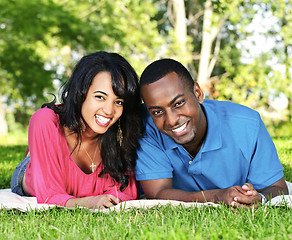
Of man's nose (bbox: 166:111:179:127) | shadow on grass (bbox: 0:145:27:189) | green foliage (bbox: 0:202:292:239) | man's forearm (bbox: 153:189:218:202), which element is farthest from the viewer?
shadow on grass (bbox: 0:145:27:189)

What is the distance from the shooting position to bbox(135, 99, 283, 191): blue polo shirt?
131 inches

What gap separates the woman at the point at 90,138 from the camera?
3383 millimetres

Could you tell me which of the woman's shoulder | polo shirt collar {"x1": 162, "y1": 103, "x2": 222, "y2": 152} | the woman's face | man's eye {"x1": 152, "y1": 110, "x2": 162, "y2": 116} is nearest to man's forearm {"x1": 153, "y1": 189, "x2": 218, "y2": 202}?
polo shirt collar {"x1": 162, "y1": 103, "x2": 222, "y2": 152}

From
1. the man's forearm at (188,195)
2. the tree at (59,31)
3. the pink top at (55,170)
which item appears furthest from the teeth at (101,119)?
the tree at (59,31)

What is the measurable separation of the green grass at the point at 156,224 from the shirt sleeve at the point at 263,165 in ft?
1.77

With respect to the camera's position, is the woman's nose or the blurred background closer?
the woman's nose

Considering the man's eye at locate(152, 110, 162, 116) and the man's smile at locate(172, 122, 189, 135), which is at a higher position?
the man's eye at locate(152, 110, 162, 116)

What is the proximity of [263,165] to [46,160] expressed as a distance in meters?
1.86

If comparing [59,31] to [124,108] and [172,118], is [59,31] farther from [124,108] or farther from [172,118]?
[172,118]

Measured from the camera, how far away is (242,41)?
19.2 m

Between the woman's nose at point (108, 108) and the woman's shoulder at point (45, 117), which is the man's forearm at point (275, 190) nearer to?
the woman's nose at point (108, 108)

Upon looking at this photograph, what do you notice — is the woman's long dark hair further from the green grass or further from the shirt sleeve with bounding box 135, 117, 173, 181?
the green grass

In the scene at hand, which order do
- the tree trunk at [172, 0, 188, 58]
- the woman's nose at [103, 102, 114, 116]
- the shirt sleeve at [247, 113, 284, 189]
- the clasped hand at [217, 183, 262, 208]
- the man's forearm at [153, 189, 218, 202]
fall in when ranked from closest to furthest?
the clasped hand at [217, 183, 262, 208] < the man's forearm at [153, 189, 218, 202] < the shirt sleeve at [247, 113, 284, 189] < the woman's nose at [103, 102, 114, 116] < the tree trunk at [172, 0, 188, 58]

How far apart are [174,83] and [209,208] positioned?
3.42ft
